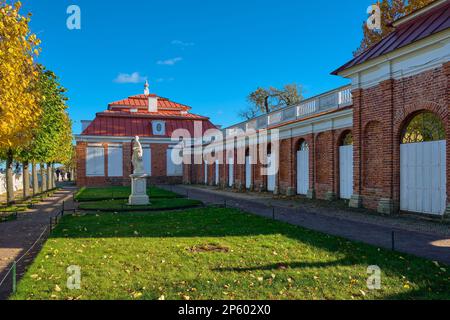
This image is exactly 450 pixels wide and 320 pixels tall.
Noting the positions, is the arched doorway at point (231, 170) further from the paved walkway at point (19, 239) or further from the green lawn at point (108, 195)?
the paved walkway at point (19, 239)

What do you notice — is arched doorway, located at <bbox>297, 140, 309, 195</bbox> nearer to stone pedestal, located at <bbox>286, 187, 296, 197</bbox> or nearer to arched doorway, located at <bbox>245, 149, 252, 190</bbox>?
stone pedestal, located at <bbox>286, 187, 296, 197</bbox>

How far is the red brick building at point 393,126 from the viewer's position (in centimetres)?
1077

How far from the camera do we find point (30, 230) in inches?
412

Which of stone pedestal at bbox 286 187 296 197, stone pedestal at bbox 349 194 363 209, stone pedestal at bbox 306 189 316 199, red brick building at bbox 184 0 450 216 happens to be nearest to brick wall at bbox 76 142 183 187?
stone pedestal at bbox 286 187 296 197

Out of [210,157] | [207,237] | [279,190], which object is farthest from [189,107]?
[207,237]

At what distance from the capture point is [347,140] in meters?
16.4

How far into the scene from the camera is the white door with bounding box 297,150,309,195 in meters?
19.3

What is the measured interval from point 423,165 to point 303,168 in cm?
851

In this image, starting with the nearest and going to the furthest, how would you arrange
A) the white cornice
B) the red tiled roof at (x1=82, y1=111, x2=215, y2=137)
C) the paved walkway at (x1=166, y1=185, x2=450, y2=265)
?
the paved walkway at (x1=166, y1=185, x2=450, y2=265)
the white cornice
the red tiled roof at (x1=82, y1=111, x2=215, y2=137)

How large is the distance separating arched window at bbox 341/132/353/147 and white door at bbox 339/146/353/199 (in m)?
0.26

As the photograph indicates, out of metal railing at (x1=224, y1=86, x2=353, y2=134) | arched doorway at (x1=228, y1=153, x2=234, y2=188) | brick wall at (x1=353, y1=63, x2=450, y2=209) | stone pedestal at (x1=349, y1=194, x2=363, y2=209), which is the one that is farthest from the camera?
arched doorway at (x1=228, y1=153, x2=234, y2=188)
